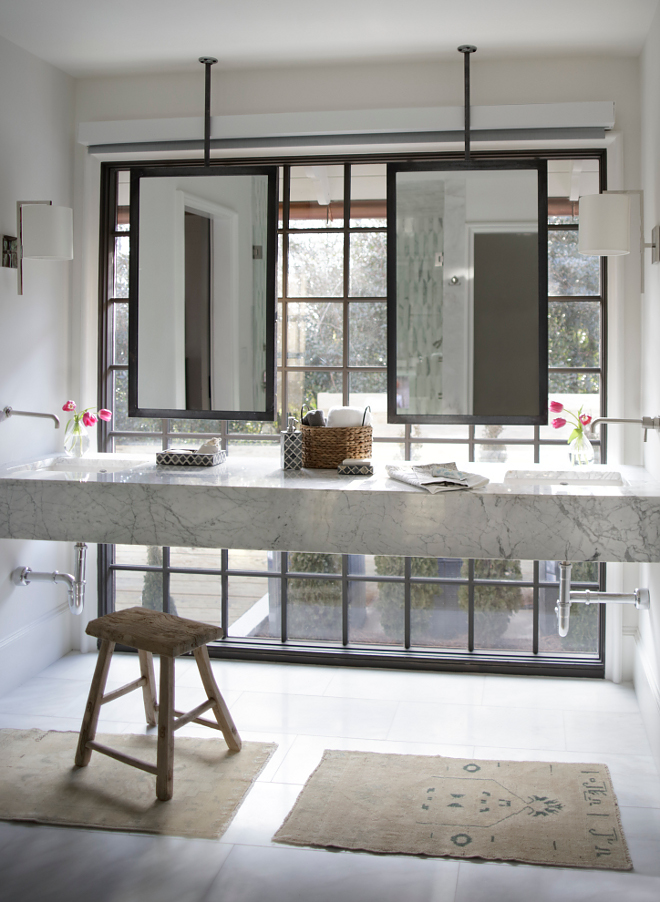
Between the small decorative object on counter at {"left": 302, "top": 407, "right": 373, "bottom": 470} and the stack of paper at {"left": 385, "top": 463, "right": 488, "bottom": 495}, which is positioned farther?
the small decorative object on counter at {"left": 302, "top": 407, "right": 373, "bottom": 470}

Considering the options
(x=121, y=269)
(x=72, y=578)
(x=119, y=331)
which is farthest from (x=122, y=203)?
(x=72, y=578)

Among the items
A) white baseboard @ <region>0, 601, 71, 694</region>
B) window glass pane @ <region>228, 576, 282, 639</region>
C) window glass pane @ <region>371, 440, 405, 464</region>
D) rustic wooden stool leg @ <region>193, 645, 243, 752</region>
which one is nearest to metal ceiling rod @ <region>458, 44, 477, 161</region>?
window glass pane @ <region>371, 440, 405, 464</region>

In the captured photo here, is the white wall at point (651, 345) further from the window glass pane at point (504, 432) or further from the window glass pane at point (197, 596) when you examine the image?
the window glass pane at point (197, 596)

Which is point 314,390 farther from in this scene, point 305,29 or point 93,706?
point 93,706

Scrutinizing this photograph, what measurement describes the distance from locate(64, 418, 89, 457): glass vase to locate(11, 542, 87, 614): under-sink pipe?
0.42 meters

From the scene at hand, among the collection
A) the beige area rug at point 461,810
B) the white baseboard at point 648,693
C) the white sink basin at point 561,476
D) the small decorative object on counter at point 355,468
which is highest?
the small decorative object on counter at point 355,468

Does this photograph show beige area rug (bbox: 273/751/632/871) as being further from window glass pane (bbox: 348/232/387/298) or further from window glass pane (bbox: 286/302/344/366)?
window glass pane (bbox: 348/232/387/298)

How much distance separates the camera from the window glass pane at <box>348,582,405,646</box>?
3629mm

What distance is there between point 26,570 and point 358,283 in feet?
5.92

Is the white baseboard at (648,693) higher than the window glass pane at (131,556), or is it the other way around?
the window glass pane at (131,556)

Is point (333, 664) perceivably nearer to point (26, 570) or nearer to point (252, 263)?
point (26, 570)

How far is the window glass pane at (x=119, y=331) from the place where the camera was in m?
3.72

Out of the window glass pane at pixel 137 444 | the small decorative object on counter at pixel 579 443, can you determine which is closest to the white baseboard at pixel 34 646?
the window glass pane at pixel 137 444

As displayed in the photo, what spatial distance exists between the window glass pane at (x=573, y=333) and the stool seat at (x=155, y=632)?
Answer: 5.87 ft
